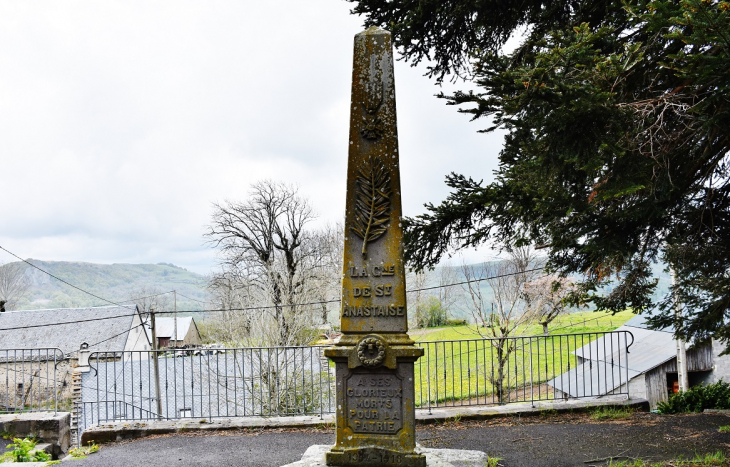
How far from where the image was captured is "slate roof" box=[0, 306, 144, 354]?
31.2 m

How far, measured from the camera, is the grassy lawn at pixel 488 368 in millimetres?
8242

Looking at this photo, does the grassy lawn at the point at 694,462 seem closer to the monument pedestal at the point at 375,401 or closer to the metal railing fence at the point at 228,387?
the monument pedestal at the point at 375,401

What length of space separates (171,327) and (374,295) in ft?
168

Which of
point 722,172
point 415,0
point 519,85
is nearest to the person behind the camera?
point 519,85

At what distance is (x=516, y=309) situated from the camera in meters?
15.3

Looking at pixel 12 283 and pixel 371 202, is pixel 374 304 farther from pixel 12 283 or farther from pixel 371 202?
pixel 12 283

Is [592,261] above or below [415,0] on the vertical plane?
below

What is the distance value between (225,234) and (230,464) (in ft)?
74.1

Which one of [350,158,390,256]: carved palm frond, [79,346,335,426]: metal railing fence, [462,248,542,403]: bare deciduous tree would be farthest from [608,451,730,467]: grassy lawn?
[462,248,542,403]: bare deciduous tree

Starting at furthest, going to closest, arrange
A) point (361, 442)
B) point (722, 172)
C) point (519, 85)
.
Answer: point (722, 172)
point (361, 442)
point (519, 85)

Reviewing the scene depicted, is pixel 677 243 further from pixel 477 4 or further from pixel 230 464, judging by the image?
pixel 230 464

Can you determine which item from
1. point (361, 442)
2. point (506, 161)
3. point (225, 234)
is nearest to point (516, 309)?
point (506, 161)

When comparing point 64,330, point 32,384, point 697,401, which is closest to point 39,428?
point 32,384

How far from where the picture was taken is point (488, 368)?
19547mm
